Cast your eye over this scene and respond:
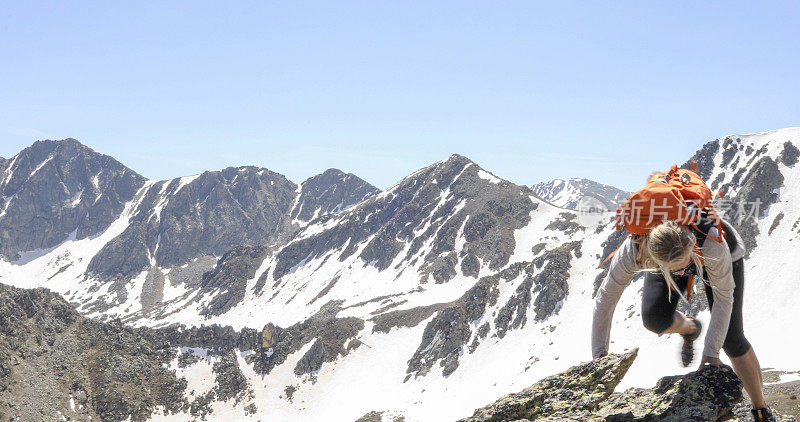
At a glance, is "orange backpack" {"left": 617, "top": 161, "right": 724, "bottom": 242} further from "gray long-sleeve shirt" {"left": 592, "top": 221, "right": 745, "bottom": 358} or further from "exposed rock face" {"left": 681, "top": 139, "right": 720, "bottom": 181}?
"exposed rock face" {"left": 681, "top": 139, "right": 720, "bottom": 181}

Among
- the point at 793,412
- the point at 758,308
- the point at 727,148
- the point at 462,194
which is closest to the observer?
the point at 793,412

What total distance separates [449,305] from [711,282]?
73.5 meters

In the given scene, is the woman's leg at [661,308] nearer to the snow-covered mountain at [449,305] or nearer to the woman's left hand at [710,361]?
the woman's left hand at [710,361]

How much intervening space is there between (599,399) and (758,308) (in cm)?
5243

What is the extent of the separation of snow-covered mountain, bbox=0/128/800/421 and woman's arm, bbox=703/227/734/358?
3862cm

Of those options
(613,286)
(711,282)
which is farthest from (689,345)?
(613,286)

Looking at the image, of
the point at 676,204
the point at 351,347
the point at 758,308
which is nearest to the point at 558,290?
the point at 758,308

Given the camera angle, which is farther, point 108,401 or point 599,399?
point 108,401

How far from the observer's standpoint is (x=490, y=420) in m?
7.19

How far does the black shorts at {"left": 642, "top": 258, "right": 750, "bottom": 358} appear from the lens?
523 centimetres

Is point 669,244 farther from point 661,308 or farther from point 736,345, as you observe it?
point 736,345

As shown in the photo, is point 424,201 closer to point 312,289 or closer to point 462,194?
point 462,194

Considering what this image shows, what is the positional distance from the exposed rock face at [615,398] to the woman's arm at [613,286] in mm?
947

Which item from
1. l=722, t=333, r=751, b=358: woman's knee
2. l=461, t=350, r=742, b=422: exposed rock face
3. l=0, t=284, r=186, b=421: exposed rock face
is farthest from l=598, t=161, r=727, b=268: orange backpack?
l=0, t=284, r=186, b=421: exposed rock face
